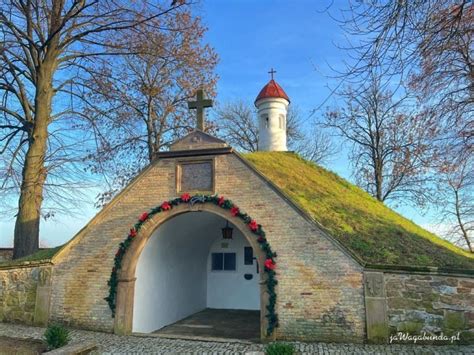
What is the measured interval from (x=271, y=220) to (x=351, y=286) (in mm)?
2145

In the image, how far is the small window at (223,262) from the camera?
42.9 ft

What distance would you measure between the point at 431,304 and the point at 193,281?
711cm

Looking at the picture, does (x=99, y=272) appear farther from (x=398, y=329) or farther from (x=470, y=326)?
(x=470, y=326)

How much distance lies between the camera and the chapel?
24.5ft

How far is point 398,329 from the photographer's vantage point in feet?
24.2

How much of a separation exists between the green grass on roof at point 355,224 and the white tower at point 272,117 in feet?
12.9

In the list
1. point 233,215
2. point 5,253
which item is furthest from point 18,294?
point 5,253

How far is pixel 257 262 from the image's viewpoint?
9367 mm

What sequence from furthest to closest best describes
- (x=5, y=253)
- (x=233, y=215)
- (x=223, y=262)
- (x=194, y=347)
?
(x=5, y=253)
(x=223, y=262)
(x=233, y=215)
(x=194, y=347)

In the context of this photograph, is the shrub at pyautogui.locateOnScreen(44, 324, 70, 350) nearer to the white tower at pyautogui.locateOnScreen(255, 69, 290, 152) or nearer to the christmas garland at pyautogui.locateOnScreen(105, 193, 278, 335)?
the christmas garland at pyautogui.locateOnScreen(105, 193, 278, 335)

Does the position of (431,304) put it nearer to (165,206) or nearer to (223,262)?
(165,206)

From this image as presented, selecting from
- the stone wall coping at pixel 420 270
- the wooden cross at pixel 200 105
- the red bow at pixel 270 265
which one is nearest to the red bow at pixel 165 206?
the wooden cross at pixel 200 105

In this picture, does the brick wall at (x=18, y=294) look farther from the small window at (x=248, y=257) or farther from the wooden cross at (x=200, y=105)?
the small window at (x=248, y=257)

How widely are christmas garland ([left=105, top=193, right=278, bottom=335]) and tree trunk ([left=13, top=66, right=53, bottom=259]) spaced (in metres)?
6.00
